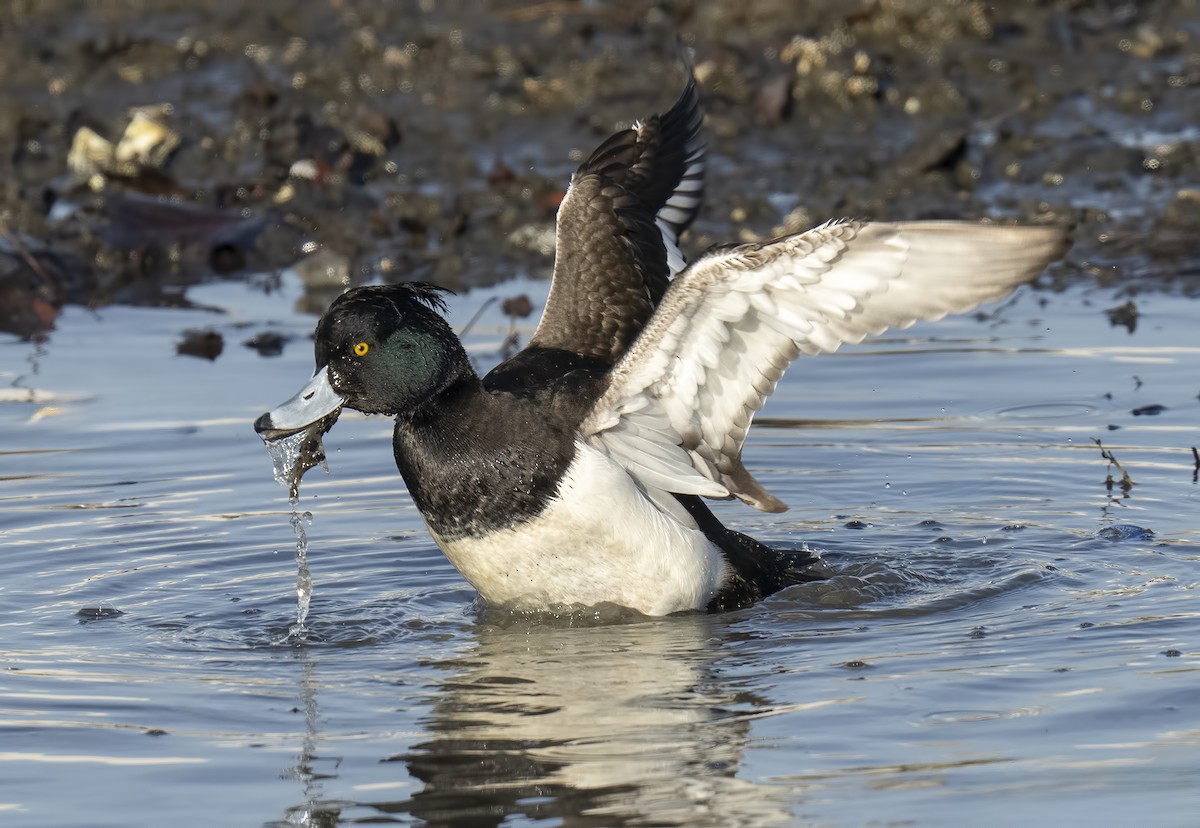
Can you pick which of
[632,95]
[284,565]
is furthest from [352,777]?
[632,95]

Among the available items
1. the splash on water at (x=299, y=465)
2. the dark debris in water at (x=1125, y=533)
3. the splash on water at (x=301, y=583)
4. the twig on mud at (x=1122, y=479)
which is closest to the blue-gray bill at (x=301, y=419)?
the splash on water at (x=299, y=465)

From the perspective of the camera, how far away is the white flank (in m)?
5.55

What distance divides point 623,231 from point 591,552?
171 cm

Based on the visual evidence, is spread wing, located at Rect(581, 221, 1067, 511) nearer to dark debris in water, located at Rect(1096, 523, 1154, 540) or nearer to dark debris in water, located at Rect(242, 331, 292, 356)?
dark debris in water, located at Rect(1096, 523, 1154, 540)

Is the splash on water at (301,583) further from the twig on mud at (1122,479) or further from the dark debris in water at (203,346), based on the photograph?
the dark debris in water at (203,346)

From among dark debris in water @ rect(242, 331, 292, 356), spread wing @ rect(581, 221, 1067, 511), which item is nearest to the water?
dark debris in water @ rect(242, 331, 292, 356)

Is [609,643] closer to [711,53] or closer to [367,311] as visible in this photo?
[367,311]

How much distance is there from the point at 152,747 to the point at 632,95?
7.74m

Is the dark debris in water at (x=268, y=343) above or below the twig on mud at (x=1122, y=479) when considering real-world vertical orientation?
above

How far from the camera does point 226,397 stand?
8227 millimetres

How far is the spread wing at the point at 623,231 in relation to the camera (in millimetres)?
6676

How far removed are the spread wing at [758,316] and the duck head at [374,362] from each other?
50 centimetres

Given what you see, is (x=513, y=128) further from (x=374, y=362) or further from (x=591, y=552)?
(x=591, y=552)

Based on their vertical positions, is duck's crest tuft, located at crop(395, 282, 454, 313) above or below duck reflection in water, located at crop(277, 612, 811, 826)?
above
